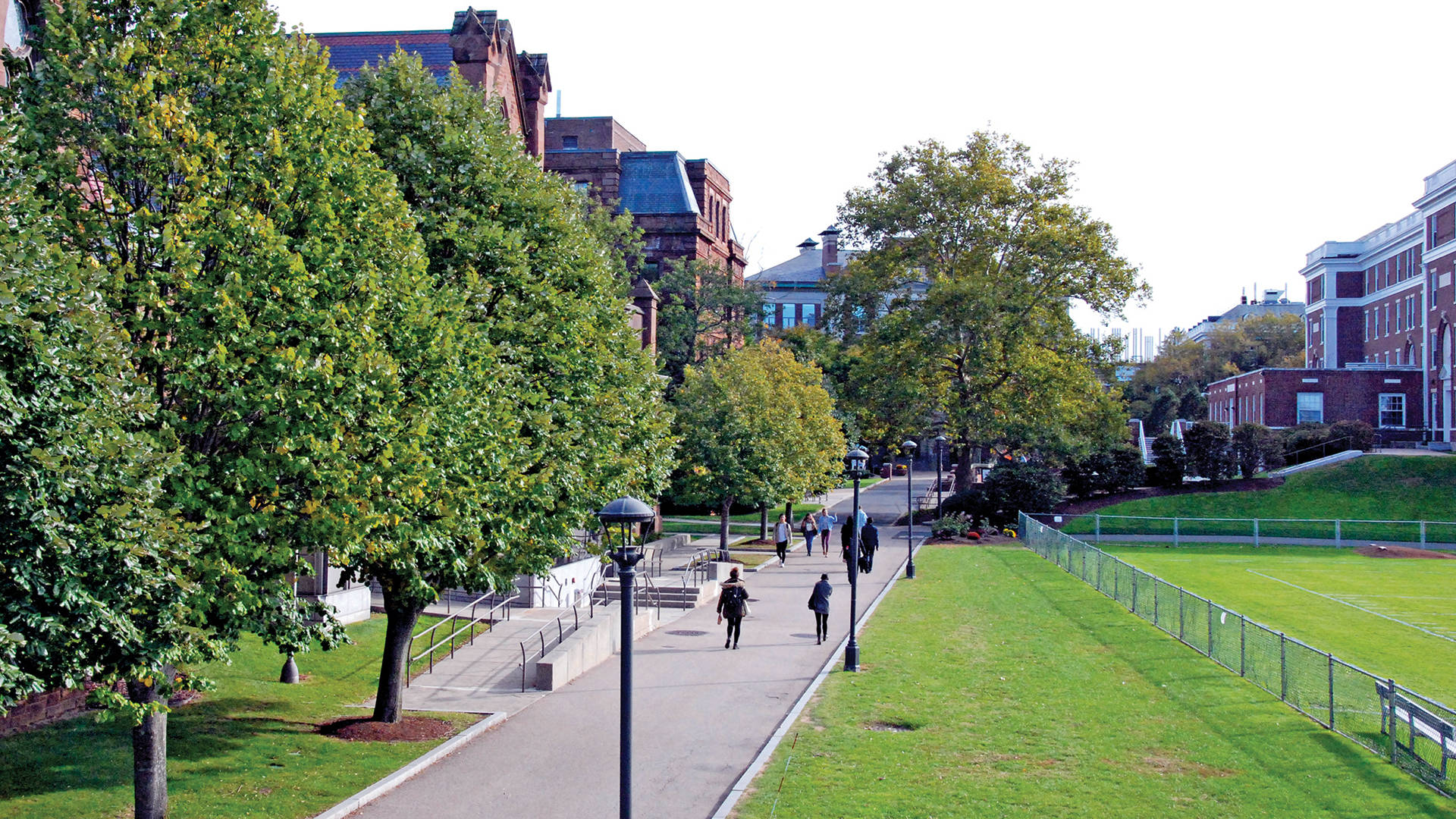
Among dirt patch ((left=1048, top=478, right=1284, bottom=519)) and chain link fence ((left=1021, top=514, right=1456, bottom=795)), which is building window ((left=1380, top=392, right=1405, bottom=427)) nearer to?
dirt patch ((left=1048, top=478, right=1284, bottom=519))

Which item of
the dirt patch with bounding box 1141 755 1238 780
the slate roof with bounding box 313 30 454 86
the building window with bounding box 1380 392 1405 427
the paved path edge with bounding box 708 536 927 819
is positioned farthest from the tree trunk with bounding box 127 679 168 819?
the building window with bounding box 1380 392 1405 427

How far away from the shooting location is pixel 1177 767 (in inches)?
555

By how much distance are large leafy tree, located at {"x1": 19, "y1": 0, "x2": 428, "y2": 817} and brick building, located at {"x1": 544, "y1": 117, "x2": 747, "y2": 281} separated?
4987cm

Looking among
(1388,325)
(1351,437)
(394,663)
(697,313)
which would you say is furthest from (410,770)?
(1388,325)

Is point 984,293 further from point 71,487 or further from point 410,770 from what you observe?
point 71,487

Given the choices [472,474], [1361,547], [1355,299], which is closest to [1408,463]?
[1361,547]

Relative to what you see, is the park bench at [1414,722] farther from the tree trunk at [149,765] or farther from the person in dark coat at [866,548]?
the person in dark coat at [866,548]

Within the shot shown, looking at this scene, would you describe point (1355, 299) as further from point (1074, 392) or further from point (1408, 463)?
point (1074, 392)

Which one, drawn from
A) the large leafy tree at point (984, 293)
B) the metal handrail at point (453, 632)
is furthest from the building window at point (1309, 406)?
the metal handrail at point (453, 632)

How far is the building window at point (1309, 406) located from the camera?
77875 mm

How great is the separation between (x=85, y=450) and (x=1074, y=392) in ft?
157

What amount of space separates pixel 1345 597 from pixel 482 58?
28037 millimetres

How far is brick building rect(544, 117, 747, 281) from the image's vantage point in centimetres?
6556

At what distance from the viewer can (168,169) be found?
1088 centimetres
